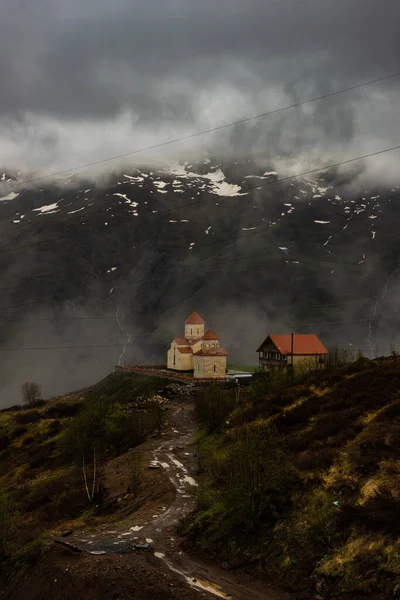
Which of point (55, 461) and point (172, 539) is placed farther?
point (55, 461)

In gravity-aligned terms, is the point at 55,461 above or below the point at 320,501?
below

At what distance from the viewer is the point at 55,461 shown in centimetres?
7075

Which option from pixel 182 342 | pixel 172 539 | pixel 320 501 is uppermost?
pixel 182 342

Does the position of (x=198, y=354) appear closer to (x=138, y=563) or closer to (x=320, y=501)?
(x=320, y=501)

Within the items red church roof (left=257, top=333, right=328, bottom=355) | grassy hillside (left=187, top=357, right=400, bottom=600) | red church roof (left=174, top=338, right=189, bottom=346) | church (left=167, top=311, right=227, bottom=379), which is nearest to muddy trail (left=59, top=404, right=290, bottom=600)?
grassy hillside (left=187, top=357, right=400, bottom=600)

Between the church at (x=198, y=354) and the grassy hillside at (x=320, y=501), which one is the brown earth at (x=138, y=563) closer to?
the grassy hillside at (x=320, y=501)

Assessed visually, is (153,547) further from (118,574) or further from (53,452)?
(53,452)

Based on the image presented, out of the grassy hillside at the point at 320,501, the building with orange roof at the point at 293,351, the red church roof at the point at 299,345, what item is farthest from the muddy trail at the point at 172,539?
the red church roof at the point at 299,345

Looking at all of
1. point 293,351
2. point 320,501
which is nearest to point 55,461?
point 293,351

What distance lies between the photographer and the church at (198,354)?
108 metres

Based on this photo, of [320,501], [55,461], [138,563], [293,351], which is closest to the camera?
[138,563]

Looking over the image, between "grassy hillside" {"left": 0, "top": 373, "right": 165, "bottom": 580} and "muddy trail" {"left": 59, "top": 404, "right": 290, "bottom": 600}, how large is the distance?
3665 millimetres

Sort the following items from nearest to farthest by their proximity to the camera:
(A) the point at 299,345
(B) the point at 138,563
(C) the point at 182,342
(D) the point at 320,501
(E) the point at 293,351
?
(B) the point at 138,563
(D) the point at 320,501
(E) the point at 293,351
(A) the point at 299,345
(C) the point at 182,342

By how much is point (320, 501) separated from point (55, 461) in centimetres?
4925
